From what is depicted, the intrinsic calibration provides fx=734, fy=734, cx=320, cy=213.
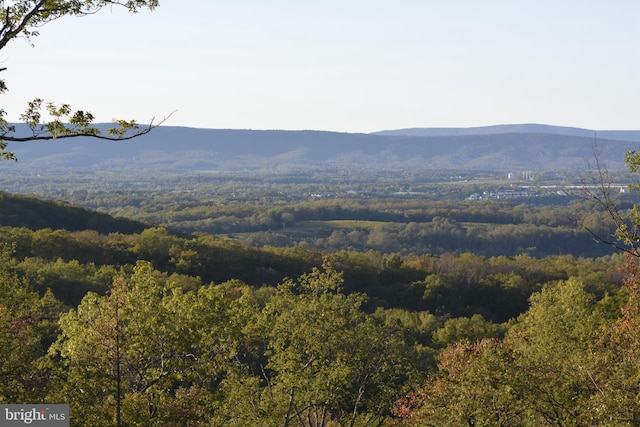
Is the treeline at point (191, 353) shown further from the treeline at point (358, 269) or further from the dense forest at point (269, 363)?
the treeline at point (358, 269)

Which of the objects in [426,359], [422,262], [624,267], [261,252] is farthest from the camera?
[422,262]

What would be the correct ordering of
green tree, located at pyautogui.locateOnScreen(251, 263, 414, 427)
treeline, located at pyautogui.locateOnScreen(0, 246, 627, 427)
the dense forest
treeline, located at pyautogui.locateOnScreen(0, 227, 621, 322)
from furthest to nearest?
treeline, located at pyautogui.locateOnScreen(0, 227, 621, 322), green tree, located at pyautogui.locateOnScreen(251, 263, 414, 427), treeline, located at pyautogui.locateOnScreen(0, 246, 627, 427), the dense forest

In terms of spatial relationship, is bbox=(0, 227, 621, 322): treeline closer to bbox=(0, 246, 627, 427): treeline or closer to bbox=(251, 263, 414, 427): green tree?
bbox=(0, 246, 627, 427): treeline

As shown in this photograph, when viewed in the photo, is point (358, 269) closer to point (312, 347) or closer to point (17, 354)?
point (312, 347)

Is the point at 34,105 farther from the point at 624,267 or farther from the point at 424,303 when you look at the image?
the point at 424,303

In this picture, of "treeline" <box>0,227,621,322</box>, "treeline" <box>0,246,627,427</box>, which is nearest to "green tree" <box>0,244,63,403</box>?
"treeline" <box>0,246,627,427</box>

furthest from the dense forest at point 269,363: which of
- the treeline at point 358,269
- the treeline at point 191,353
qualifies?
the treeline at point 358,269

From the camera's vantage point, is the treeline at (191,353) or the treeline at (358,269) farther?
the treeline at (358,269)

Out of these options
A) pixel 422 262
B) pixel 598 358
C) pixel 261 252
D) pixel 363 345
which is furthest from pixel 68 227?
pixel 598 358

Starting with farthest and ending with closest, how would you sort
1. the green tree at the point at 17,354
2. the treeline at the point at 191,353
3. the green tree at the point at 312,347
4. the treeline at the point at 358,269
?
the treeline at the point at 358,269 → the green tree at the point at 312,347 → the treeline at the point at 191,353 → the green tree at the point at 17,354

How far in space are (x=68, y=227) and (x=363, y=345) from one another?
10532 centimetres

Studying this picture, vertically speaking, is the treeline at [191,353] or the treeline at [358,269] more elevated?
the treeline at [191,353]

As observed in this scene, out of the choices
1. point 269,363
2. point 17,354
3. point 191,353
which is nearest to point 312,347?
point 269,363

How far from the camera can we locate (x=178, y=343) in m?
21.2
